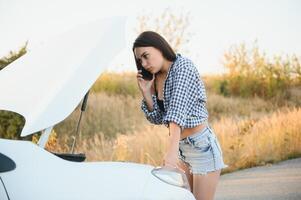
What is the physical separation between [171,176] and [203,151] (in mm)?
503

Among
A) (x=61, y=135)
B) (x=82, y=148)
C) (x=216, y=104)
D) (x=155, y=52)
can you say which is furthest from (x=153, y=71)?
(x=216, y=104)

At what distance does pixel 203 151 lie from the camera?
344 cm

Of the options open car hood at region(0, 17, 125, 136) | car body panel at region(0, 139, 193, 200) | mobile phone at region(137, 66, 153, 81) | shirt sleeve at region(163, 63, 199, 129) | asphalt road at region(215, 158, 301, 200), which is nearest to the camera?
car body panel at region(0, 139, 193, 200)

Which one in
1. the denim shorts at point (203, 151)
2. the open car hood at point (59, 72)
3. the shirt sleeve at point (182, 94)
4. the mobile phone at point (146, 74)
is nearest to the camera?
the open car hood at point (59, 72)

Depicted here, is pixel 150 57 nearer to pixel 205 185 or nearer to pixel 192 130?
pixel 192 130

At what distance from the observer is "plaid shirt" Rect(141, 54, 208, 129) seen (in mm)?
3293

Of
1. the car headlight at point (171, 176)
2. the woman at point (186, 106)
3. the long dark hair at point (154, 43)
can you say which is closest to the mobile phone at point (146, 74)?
the woman at point (186, 106)

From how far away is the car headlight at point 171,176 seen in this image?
293cm

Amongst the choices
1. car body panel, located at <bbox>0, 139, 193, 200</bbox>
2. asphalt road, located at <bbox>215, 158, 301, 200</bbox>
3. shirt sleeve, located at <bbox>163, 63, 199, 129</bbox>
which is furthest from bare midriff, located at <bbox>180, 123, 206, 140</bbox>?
asphalt road, located at <bbox>215, 158, 301, 200</bbox>

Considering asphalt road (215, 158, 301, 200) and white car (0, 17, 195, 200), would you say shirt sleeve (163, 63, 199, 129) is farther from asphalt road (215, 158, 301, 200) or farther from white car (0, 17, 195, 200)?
asphalt road (215, 158, 301, 200)

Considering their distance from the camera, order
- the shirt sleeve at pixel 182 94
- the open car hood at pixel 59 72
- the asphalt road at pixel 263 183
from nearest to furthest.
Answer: the open car hood at pixel 59 72 → the shirt sleeve at pixel 182 94 → the asphalt road at pixel 263 183

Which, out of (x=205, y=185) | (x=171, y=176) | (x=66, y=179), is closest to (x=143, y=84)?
(x=205, y=185)

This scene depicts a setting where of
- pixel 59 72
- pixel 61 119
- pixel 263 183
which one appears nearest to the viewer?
pixel 61 119

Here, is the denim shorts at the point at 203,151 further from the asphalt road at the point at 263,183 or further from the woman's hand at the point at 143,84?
the asphalt road at the point at 263,183
